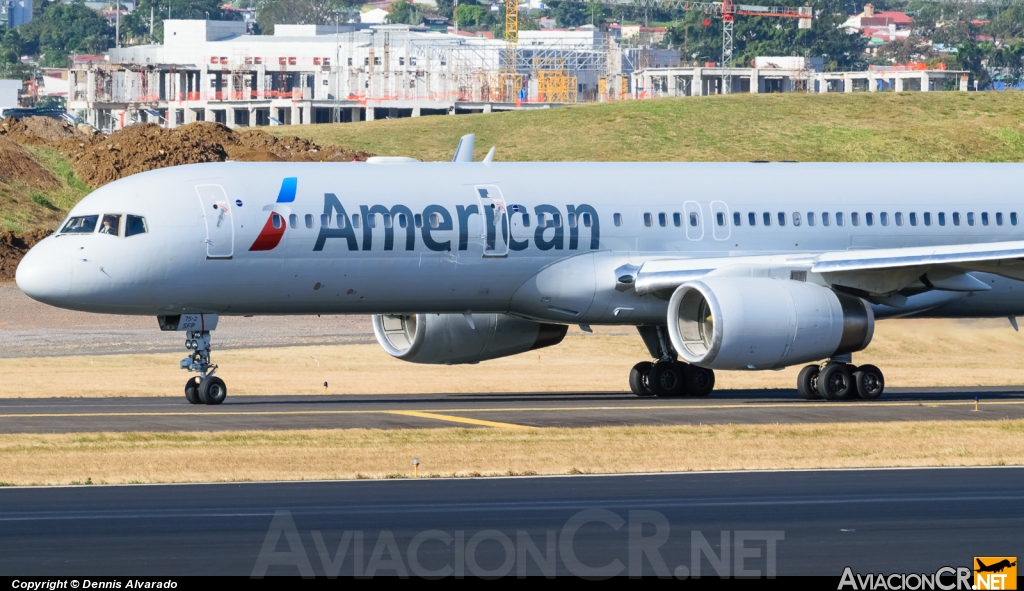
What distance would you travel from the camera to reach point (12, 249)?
2630 inches

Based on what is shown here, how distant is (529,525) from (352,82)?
577ft

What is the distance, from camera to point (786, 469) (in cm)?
2112

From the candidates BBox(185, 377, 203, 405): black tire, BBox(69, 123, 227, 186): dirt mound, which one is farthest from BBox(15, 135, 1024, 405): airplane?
BBox(69, 123, 227, 186): dirt mound

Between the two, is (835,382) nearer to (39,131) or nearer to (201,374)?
(201,374)

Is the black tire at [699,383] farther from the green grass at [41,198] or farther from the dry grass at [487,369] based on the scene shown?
the green grass at [41,198]

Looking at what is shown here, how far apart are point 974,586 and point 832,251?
20358 mm

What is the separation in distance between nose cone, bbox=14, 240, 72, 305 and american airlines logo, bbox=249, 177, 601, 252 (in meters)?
3.07

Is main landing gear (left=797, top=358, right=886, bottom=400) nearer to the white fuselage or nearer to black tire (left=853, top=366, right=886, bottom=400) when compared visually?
black tire (left=853, top=366, right=886, bottom=400)

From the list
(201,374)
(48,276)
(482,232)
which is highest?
(482,232)

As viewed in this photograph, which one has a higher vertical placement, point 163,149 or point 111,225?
point 111,225

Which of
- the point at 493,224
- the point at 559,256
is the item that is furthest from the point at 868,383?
the point at 493,224

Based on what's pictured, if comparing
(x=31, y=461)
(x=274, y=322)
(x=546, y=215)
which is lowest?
(x=274, y=322)

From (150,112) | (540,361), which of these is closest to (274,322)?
(540,361)

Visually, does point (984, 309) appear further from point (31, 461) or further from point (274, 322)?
point (274, 322)
